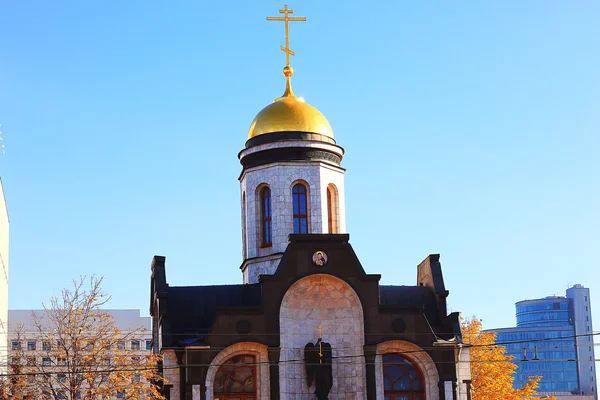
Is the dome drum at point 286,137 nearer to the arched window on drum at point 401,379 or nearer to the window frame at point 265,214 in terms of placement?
the window frame at point 265,214

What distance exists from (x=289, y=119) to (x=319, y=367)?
12342 mm

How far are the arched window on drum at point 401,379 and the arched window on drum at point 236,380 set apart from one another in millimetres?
5206

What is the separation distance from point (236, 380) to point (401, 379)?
21.2 feet

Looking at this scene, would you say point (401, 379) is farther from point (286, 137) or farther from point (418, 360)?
point (286, 137)

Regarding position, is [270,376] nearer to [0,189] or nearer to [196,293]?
[196,293]

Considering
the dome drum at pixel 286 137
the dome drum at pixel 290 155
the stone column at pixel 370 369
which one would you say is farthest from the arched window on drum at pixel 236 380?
the dome drum at pixel 286 137

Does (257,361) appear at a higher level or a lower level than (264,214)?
lower

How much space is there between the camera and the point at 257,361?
42469 millimetres

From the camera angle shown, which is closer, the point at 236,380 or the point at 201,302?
the point at 236,380

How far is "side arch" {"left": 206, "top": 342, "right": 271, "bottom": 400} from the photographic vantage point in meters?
41.7

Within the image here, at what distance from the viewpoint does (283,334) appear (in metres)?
42.8

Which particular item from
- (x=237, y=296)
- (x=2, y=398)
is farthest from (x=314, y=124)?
(x=2, y=398)

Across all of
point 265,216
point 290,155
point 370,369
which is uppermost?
point 290,155

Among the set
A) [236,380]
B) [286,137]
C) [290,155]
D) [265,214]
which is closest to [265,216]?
[265,214]
